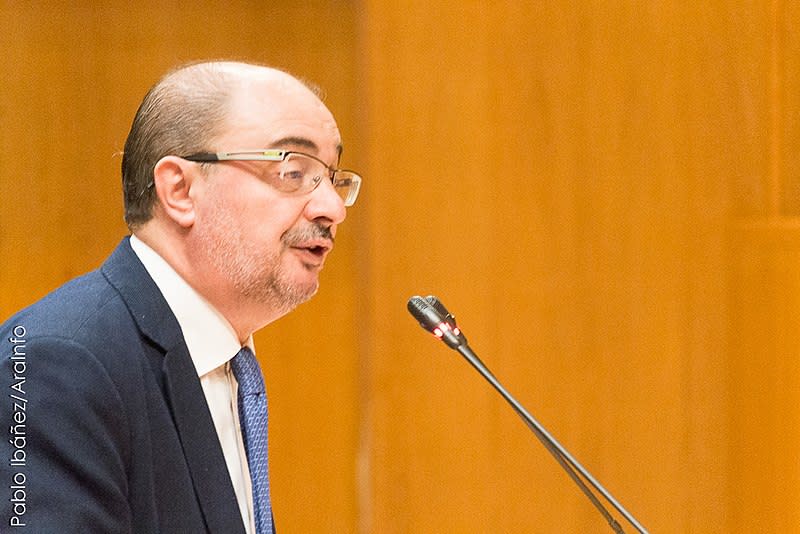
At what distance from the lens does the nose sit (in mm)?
1117

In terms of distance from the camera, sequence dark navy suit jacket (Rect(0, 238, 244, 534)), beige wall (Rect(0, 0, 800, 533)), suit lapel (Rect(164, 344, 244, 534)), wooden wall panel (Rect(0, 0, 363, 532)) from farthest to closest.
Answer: wooden wall panel (Rect(0, 0, 363, 532))
beige wall (Rect(0, 0, 800, 533))
suit lapel (Rect(164, 344, 244, 534))
dark navy suit jacket (Rect(0, 238, 244, 534))

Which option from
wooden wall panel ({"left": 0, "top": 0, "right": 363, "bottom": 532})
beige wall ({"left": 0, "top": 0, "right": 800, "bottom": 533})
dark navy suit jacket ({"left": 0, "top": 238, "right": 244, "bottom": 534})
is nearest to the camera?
dark navy suit jacket ({"left": 0, "top": 238, "right": 244, "bottom": 534})

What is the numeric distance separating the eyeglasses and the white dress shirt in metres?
0.13

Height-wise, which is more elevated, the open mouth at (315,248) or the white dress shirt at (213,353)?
the open mouth at (315,248)

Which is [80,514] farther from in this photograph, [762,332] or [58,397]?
[762,332]

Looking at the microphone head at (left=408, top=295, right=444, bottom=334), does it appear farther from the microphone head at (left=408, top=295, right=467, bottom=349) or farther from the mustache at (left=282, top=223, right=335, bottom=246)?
the mustache at (left=282, top=223, right=335, bottom=246)

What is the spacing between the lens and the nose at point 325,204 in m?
1.12

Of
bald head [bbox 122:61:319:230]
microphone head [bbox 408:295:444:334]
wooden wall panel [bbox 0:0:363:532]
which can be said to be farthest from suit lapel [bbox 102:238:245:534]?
wooden wall panel [bbox 0:0:363:532]

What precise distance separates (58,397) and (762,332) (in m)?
1.27

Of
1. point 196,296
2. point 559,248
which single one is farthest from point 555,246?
point 196,296

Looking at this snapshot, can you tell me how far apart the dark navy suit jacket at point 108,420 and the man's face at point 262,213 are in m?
0.10

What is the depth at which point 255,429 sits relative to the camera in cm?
110

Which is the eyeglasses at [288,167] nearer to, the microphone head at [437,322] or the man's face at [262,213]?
the man's face at [262,213]

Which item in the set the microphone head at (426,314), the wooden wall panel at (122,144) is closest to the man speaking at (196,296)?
the microphone head at (426,314)
